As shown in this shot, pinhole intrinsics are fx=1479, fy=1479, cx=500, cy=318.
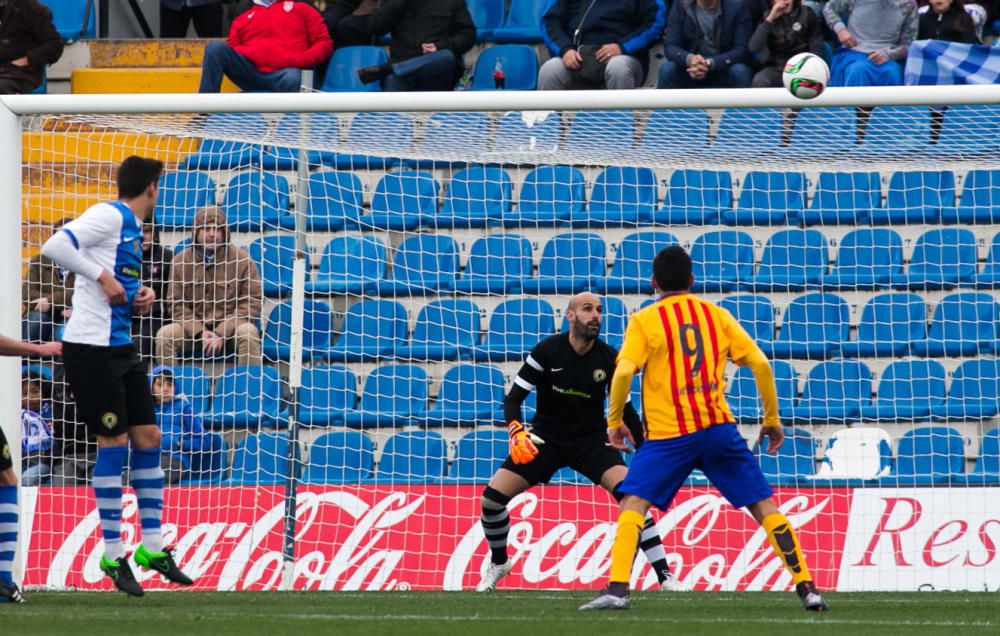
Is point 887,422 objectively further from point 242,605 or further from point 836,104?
point 242,605

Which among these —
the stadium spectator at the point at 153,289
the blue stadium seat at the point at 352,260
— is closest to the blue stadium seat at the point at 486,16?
the blue stadium seat at the point at 352,260

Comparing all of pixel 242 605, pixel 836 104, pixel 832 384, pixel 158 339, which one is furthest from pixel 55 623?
pixel 832 384

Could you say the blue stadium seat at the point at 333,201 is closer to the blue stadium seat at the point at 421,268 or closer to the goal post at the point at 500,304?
the goal post at the point at 500,304

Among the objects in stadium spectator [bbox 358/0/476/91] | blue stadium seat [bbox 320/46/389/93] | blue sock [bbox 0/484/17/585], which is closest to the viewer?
blue sock [bbox 0/484/17/585]

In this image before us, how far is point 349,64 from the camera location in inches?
500

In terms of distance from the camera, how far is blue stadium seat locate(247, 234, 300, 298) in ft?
34.1

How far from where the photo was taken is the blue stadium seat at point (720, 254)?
1032 cm

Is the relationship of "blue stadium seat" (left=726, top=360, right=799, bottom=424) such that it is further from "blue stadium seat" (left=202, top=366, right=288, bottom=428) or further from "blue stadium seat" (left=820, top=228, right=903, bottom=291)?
"blue stadium seat" (left=202, top=366, right=288, bottom=428)

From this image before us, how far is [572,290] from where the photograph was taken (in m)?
10.4

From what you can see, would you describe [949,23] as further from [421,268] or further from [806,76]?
[421,268]

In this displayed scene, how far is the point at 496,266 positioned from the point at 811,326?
2.23 metres

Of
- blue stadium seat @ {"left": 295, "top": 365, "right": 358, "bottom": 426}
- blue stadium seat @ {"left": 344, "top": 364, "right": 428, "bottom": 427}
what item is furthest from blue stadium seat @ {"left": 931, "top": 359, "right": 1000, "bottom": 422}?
blue stadium seat @ {"left": 295, "top": 365, "right": 358, "bottom": 426}

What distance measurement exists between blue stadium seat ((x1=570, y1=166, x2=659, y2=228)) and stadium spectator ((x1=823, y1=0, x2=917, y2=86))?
1.68 m

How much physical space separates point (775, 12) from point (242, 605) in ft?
20.6
